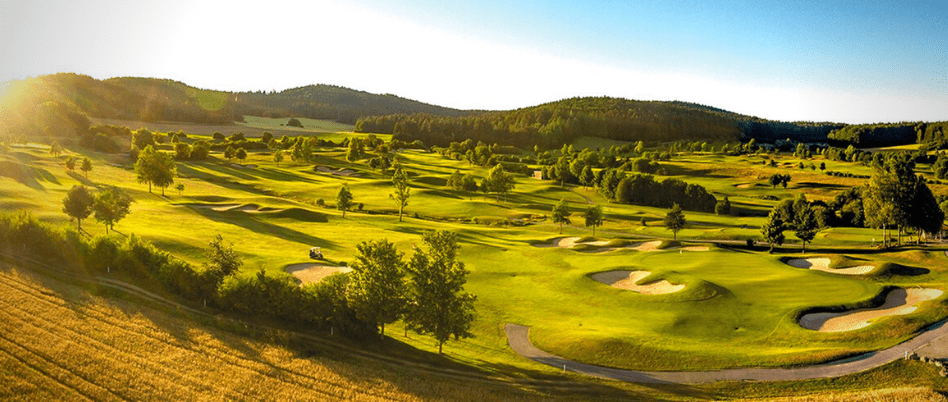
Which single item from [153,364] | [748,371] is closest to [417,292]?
[153,364]

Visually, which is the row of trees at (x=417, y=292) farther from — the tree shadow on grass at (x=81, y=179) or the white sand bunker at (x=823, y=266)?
the tree shadow on grass at (x=81, y=179)

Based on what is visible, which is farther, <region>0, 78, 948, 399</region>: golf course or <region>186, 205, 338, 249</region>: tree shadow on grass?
<region>186, 205, 338, 249</region>: tree shadow on grass

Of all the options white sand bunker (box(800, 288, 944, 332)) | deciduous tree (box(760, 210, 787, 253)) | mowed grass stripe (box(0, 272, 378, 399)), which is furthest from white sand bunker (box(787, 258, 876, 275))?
mowed grass stripe (box(0, 272, 378, 399))

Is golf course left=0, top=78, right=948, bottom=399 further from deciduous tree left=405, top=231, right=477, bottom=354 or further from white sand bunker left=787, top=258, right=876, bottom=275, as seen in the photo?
deciduous tree left=405, top=231, right=477, bottom=354

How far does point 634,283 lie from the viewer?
52406 millimetres

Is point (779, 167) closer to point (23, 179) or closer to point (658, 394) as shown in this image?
point (658, 394)

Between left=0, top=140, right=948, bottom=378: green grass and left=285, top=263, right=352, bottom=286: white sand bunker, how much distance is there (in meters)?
1.58

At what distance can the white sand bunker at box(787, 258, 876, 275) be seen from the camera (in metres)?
56.3

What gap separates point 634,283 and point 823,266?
24.3 m

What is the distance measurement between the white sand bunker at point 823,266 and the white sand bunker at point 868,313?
22.6ft

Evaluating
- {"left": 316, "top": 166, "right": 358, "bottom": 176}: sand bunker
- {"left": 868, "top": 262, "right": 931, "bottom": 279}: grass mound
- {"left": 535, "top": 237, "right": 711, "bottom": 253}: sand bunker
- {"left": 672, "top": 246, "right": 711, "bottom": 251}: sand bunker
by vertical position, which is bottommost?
{"left": 535, "top": 237, "right": 711, "bottom": 253}: sand bunker

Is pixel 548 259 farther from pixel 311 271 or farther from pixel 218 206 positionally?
pixel 218 206

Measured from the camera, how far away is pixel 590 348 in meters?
35.9

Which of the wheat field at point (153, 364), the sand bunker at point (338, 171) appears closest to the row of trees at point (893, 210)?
the wheat field at point (153, 364)
